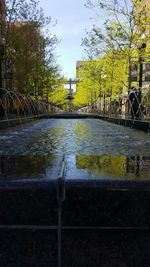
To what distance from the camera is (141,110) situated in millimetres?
14961

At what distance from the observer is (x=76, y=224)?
2.60 meters

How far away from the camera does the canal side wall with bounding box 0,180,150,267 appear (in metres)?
2.54

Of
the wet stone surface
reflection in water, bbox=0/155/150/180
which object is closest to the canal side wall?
→ the wet stone surface

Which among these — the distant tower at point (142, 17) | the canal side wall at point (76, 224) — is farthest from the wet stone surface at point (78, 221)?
the distant tower at point (142, 17)

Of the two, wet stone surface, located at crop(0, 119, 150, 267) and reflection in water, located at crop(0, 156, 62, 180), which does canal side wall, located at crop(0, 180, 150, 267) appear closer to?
wet stone surface, located at crop(0, 119, 150, 267)

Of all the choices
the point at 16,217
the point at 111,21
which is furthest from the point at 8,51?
the point at 16,217

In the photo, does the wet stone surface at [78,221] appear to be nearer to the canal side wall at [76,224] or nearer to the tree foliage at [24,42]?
the canal side wall at [76,224]

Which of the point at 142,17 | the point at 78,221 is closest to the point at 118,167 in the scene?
the point at 78,221

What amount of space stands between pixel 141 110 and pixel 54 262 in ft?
42.0

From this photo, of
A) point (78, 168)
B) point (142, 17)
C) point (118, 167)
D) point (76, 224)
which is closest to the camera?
point (76, 224)

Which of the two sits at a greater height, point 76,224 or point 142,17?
point 142,17

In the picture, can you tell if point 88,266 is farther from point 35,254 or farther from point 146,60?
point 146,60

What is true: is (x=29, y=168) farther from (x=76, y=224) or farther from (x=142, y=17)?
(x=142, y=17)

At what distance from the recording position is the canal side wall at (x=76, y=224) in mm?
2537
